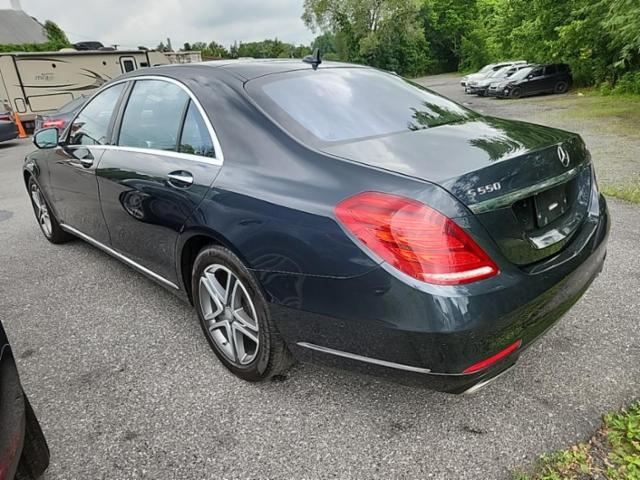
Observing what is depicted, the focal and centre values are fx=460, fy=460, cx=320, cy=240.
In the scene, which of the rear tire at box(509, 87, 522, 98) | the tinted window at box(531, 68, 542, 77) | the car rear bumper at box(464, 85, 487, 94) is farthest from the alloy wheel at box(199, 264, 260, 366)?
the car rear bumper at box(464, 85, 487, 94)

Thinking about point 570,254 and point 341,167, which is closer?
point 341,167

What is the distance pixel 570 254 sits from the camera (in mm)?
1962

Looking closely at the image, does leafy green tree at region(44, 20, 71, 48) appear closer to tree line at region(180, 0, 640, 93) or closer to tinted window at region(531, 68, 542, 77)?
tree line at region(180, 0, 640, 93)

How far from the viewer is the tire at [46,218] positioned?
14.6 feet

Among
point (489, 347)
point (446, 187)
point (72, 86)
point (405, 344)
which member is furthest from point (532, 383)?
point (72, 86)

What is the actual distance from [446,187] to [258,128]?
3.11ft

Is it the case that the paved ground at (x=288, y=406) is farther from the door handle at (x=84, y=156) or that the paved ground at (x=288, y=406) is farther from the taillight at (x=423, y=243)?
the door handle at (x=84, y=156)

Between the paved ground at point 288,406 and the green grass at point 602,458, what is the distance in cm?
6

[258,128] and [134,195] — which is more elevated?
[258,128]

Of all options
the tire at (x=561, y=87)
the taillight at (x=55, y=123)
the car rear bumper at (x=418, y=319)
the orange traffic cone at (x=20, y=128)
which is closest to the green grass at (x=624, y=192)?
the car rear bumper at (x=418, y=319)

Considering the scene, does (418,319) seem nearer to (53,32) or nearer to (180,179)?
(180,179)

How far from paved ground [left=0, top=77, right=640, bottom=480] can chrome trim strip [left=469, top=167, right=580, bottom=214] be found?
101 cm

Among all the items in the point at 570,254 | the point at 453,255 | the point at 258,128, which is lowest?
the point at 570,254

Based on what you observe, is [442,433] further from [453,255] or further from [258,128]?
[258,128]
